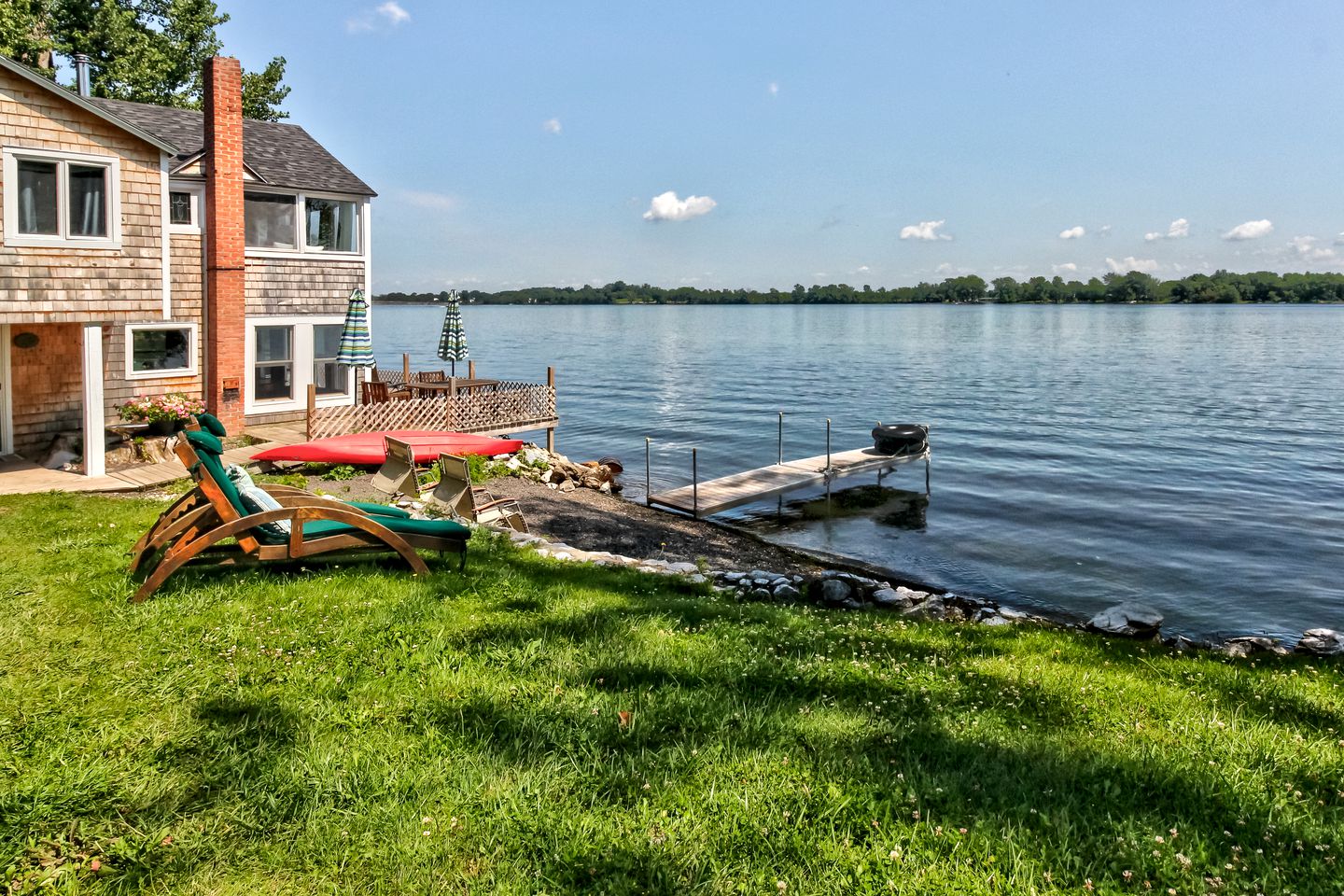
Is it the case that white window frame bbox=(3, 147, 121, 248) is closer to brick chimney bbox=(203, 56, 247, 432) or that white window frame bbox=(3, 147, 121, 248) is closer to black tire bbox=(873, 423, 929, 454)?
brick chimney bbox=(203, 56, 247, 432)

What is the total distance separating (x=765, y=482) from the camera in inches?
987

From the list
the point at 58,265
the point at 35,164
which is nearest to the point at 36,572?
the point at 58,265

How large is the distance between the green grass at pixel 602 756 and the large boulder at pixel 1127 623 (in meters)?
5.14

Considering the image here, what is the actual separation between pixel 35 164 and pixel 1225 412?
49139 mm

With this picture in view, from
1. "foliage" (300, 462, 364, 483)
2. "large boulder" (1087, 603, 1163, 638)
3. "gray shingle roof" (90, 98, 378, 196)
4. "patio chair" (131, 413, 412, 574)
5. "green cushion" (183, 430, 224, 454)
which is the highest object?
"gray shingle roof" (90, 98, 378, 196)

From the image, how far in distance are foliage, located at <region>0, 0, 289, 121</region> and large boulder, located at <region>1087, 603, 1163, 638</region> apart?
3982 cm

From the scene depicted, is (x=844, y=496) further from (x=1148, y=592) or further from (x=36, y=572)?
(x=36, y=572)

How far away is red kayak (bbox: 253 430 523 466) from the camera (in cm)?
1864

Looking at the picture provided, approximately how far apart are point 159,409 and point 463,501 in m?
7.65

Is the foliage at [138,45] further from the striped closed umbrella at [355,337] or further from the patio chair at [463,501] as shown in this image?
the patio chair at [463,501]

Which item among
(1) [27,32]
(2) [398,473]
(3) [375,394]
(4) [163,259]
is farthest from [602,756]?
(1) [27,32]

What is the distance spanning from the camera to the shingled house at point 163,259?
50.3ft

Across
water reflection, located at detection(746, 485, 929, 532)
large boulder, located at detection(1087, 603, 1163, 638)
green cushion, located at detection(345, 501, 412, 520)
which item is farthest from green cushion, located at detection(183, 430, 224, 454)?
water reflection, located at detection(746, 485, 929, 532)

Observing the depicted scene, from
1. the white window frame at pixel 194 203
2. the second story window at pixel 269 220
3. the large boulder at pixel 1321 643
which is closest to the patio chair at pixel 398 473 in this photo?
the white window frame at pixel 194 203
